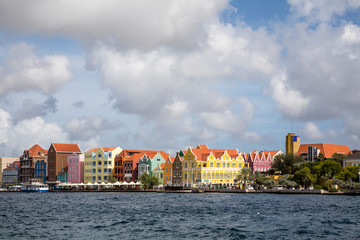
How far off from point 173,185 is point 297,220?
349 ft

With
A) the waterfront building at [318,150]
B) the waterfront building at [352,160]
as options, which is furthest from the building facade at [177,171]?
the waterfront building at [352,160]

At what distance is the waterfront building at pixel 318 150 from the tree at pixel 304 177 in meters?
29.5

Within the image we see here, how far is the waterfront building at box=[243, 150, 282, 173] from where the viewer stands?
16666 cm

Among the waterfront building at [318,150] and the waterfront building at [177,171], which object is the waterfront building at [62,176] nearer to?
the waterfront building at [177,171]

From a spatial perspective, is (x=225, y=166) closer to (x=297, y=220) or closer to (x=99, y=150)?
(x=99, y=150)

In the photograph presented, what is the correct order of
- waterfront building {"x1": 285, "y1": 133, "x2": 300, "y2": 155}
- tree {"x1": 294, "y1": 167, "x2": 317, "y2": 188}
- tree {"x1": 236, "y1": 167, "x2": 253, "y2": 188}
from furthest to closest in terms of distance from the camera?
1. waterfront building {"x1": 285, "y1": 133, "x2": 300, "y2": 155}
2. tree {"x1": 236, "y1": 167, "x2": 253, "y2": 188}
3. tree {"x1": 294, "y1": 167, "x2": 317, "y2": 188}

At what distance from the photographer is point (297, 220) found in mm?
58188

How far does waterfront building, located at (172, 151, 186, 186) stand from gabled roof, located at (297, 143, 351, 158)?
136ft

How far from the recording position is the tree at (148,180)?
160250 millimetres

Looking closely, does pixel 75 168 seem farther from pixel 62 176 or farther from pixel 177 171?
pixel 177 171

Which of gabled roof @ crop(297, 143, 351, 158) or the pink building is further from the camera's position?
the pink building

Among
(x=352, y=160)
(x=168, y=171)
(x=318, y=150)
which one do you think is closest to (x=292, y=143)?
(x=318, y=150)

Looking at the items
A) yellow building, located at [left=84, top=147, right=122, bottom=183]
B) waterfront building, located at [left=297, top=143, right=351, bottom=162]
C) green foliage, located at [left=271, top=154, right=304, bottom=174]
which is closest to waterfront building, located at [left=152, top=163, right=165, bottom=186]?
yellow building, located at [left=84, top=147, right=122, bottom=183]

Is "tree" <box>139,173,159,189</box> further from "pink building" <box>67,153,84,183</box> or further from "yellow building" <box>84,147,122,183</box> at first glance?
"pink building" <box>67,153,84,183</box>
